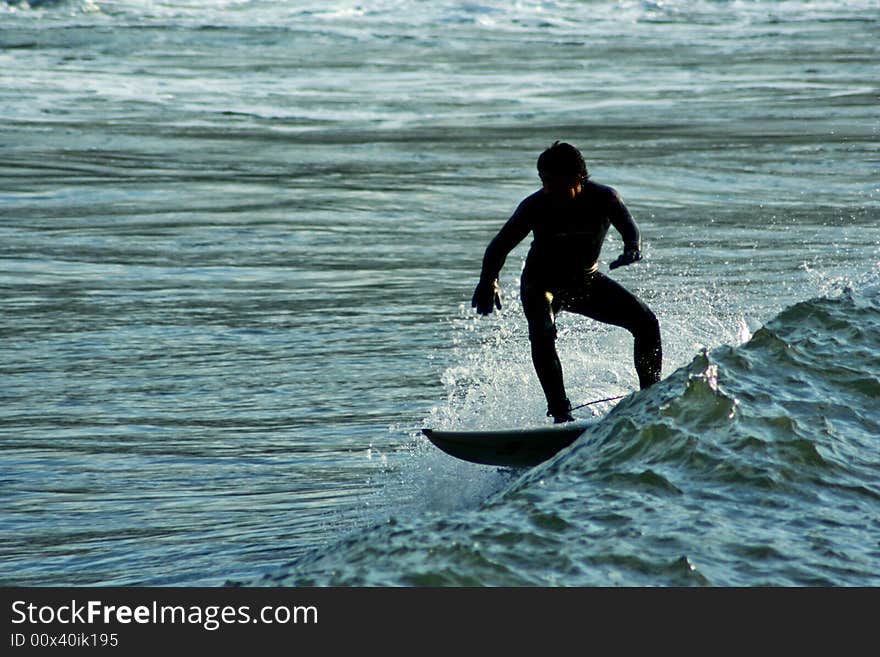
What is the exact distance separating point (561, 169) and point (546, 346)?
1.08m

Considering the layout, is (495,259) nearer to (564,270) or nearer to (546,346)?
(564,270)

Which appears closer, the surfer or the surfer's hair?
the surfer's hair

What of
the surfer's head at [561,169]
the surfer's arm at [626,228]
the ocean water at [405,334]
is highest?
the surfer's head at [561,169]

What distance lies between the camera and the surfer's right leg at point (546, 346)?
28.3ft

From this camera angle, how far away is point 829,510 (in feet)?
22.1

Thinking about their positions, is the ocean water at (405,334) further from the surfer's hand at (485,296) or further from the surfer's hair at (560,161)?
the surfer's hair at (560,161)

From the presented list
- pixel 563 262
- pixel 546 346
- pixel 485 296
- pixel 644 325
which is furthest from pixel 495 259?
pixel 644 325

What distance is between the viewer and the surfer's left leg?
8758 millimetres

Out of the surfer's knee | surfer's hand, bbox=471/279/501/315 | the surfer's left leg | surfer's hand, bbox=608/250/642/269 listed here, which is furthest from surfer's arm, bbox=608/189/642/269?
surfer's hand, bbox=471/279/501/315

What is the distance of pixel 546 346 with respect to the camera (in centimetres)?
861

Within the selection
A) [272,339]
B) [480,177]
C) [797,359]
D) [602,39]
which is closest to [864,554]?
[797,359]

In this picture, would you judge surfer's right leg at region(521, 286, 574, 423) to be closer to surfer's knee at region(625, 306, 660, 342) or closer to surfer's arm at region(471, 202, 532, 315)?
surfer's arm at region(471, 202, 532, 315)

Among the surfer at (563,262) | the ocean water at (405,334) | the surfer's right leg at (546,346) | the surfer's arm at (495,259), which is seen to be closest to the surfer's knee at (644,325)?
the surfer at (563,262)
